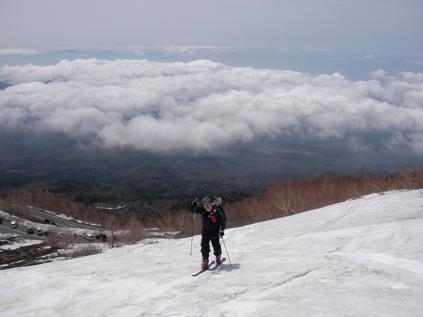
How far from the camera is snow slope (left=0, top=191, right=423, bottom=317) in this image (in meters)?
8.32

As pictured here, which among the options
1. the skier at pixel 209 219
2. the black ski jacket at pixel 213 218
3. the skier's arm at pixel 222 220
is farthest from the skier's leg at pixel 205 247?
the skier's arm at pixel 222 220

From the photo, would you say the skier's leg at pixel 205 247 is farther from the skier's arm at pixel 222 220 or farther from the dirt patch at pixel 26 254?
the dirt patch at pixel 26 254

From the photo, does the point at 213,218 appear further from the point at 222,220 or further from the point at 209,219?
the point at 222,220

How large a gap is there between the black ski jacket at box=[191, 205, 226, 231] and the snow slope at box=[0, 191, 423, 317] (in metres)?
1.24

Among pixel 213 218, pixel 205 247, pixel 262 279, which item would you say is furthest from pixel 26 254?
pixel 262 279

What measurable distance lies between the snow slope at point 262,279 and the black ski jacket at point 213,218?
48.7 inches

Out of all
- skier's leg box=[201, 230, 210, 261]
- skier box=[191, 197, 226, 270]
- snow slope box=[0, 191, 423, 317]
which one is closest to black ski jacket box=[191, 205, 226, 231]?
skier box=[191, 197, 226, 270]

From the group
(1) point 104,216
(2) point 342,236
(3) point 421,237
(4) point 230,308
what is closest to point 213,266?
(4) point 230,308

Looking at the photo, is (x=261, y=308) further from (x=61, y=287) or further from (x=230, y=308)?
(x=61, y=287)

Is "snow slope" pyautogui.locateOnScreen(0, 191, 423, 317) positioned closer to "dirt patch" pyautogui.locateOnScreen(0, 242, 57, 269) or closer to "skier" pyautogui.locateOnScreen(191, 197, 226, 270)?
"skier" pyautogui.locateOnScreen(191, 197, 226, 270)

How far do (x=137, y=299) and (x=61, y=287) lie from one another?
342cm

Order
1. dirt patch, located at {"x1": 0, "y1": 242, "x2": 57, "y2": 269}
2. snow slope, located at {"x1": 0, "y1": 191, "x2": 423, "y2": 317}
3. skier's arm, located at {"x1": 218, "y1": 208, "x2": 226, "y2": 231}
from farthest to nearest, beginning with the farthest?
dirt patch, located at {"x1": 0, "y1": 242, "x2": 57, "y2": 269} < skier's arm, located at {"x1": 218, "y1": 208, "x2": 226, "y2": 231} < snow slope, located at {"x1": 0, "y1": 191, "x2": 423, "y2": 317}


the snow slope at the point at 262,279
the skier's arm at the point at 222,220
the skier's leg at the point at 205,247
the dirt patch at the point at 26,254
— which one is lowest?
the dirt patch at the point at 26,254

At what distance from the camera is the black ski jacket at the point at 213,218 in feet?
39.2
